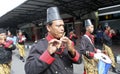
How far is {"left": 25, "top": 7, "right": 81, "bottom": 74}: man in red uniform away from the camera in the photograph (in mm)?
2320

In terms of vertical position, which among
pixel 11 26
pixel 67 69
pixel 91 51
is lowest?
pixel 11 26

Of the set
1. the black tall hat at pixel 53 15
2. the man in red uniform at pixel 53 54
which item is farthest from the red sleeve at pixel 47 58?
the black tall hat at pixel 53 15

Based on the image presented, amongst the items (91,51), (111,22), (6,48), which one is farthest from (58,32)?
(111,22)

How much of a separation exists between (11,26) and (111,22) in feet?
87.8

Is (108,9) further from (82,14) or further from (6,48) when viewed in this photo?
(6,48)

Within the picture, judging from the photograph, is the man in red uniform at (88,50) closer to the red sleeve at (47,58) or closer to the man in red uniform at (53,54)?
the man in red uniform at (53,54)

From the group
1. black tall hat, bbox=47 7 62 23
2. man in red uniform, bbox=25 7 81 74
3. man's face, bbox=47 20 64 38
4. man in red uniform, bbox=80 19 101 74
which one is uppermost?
black tall hat, bbox=47 7 62 23

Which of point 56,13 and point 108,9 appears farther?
point 108,9

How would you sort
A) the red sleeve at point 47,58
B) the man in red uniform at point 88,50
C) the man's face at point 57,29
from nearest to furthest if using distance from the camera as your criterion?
the red sleeve at point 47,58
the man's face at point 57,29
the man in red uniform at point 88,50

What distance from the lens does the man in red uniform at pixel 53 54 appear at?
2.32 meters

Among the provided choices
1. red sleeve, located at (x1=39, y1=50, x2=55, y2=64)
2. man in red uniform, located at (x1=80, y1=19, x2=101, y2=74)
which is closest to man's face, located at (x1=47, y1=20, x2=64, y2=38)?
red sleeve, located at (x1=39, y1=50, x2=55, y2=64)

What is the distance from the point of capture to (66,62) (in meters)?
2.62

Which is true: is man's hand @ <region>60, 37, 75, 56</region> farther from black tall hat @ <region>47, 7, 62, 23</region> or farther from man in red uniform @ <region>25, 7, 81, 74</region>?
black tall hat @ <region>47, 7, 62, 23</region>

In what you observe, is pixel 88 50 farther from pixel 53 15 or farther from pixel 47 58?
pixel 47 58
